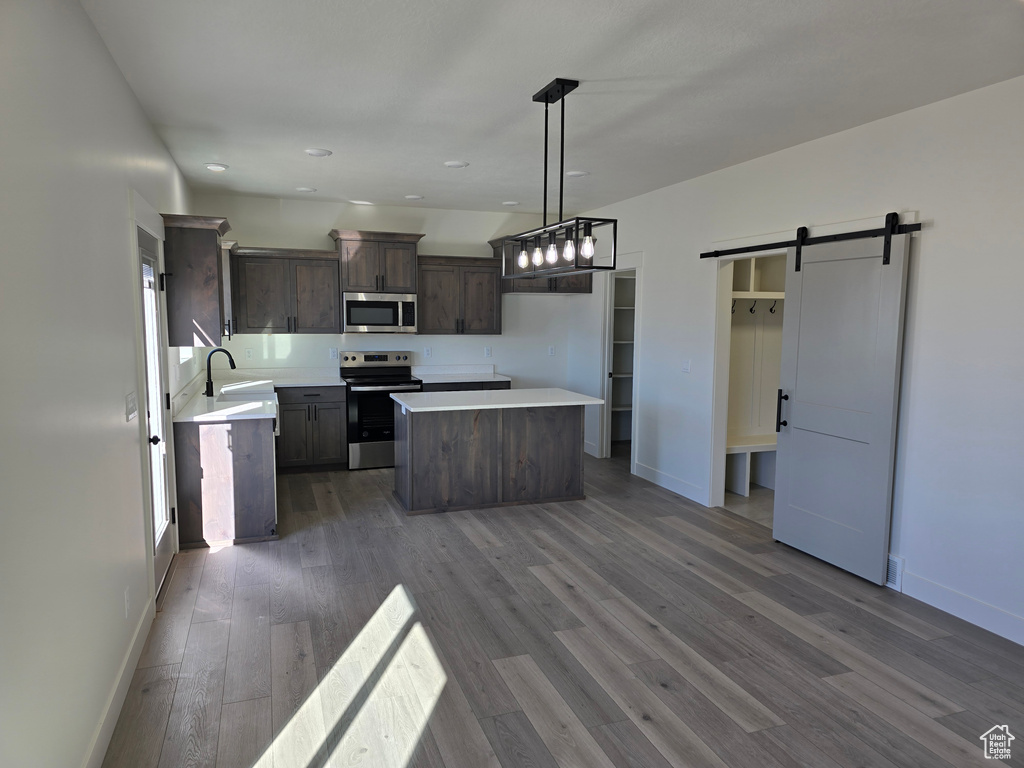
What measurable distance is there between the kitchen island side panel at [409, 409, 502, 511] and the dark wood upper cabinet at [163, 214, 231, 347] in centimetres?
155

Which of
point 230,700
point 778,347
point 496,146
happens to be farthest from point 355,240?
point 230,700

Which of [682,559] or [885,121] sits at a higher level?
[885,121]

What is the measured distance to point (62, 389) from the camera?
1.93m

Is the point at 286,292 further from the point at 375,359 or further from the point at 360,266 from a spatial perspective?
the point at 375,359

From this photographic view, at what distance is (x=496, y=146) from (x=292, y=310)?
2930 mm

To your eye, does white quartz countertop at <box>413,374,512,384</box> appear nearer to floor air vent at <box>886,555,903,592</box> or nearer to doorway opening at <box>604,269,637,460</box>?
doorway opening at <box>604,269,637,460</box>

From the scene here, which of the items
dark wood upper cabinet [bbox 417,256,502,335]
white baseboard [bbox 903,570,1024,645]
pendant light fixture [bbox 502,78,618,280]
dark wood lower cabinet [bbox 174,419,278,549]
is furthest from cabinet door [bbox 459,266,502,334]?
white baseboard [bbox 903,570,1024,645]

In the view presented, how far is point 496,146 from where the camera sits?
421cm

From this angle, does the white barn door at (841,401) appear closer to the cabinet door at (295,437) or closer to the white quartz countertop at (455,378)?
the white quartz countertop at (455,378)

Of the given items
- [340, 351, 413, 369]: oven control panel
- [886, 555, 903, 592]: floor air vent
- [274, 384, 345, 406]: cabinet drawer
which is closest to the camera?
[886, 555, 903, 592]: floor air vent

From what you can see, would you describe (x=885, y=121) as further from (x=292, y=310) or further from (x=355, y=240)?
(x=292, y=310)

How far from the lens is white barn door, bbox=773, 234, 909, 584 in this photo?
3570 mm

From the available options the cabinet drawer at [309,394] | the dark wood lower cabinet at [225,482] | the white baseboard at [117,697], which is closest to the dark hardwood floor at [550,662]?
the white baseboard at [117,697]

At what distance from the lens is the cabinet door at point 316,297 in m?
6.16
